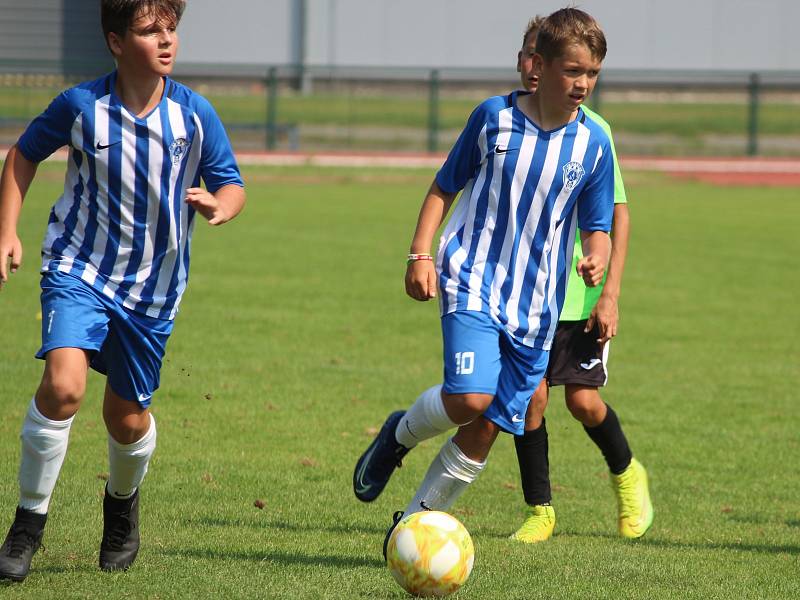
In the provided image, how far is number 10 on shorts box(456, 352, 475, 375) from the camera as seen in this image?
Result: 14.3ft

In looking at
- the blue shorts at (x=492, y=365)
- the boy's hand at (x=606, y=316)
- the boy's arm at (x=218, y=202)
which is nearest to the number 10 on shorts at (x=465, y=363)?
the blue shorts at (x=492, y=365)

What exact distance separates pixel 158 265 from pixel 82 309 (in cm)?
32

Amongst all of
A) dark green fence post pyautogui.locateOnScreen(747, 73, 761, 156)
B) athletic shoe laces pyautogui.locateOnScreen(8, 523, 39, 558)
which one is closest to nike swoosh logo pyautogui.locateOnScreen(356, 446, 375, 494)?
athletic shoe laces pyautogui.locateOnScreen(8, 523, 39, 558)

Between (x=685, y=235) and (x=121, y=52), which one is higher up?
(x=121, y=52)

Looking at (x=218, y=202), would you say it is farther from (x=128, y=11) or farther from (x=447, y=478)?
(x=447, y=478)

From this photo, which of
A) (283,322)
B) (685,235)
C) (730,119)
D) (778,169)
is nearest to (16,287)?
(283,322)

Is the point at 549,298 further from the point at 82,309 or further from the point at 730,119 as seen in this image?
the point at 730,119

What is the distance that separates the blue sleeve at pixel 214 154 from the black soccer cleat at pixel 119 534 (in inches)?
47.2

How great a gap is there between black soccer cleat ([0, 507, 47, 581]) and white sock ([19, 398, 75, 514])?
3 cm

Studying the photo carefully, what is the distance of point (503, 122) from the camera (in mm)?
4461

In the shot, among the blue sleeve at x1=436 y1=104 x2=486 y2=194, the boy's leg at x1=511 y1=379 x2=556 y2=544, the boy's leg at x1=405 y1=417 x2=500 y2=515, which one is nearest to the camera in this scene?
the blue sleeve at x1=436 y1=104 x2=486 y2=194

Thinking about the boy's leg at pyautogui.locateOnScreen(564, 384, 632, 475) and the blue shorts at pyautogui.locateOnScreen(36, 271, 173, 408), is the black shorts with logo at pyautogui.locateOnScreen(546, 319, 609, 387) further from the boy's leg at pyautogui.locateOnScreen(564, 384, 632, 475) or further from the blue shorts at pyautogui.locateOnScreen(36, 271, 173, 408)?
the blue shorts at pyautogui.locateOnScreen(36, 271, 173, 408)

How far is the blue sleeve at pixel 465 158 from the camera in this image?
4.50 meters

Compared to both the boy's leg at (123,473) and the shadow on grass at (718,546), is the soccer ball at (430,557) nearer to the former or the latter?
the boy's leg at (123,473)
